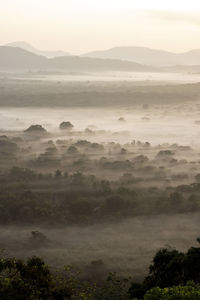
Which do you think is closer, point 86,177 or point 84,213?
point 84,213

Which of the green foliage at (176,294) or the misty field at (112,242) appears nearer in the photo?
the green foliage at (176,294)

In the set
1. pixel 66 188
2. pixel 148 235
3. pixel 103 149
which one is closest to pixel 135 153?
pixel 103 149

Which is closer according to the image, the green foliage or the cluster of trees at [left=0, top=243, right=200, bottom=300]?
the green foliage

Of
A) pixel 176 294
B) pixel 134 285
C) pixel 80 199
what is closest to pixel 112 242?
pixel 80 199

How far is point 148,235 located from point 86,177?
2072cm

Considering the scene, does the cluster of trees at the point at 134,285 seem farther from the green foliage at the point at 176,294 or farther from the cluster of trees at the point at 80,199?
the cluster of trees at the point at 80,199

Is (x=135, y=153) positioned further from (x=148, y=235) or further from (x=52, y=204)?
(x=148, y=235)

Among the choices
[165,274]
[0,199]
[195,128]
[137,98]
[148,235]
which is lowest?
[165,274]

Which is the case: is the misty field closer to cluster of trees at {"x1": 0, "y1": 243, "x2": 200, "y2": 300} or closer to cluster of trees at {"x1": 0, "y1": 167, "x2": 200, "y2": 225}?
cluster of trees at {"x1": 0, "y1": 167, "x2": 200, "y2": 225}

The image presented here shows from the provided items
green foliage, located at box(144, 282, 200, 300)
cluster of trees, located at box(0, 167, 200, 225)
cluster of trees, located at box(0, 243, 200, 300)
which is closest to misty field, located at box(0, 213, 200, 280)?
cluster of trees, located at box(0, 167, 200, 225)

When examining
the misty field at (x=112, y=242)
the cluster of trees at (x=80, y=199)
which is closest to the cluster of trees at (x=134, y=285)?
the misty field at (x=112, y=242)

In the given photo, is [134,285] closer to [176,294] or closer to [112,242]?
[176,294]

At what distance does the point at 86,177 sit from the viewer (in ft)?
215

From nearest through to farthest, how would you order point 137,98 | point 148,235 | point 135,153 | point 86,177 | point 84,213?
1. point 148,235
2. point 84,213
3. point 86,177
4. point 135,153
5. point 137,98
